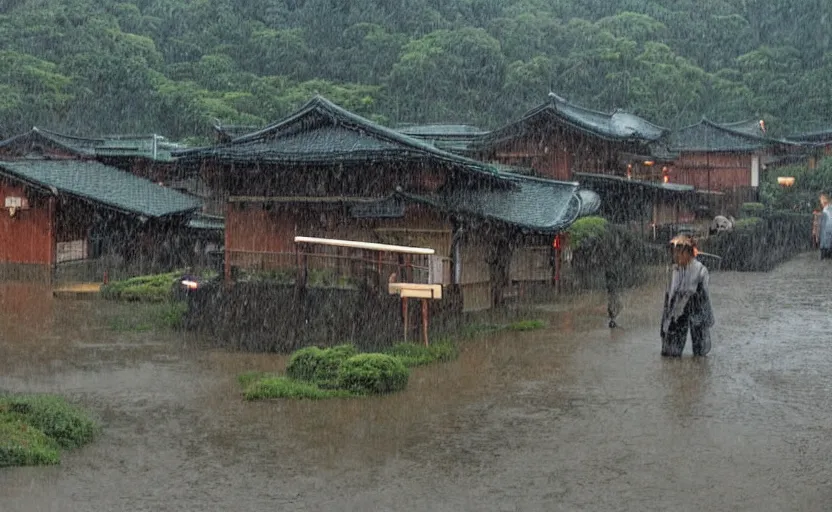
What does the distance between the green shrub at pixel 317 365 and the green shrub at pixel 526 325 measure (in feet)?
19.2

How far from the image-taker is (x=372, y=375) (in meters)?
13.8

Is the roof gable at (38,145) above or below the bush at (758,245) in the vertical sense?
above

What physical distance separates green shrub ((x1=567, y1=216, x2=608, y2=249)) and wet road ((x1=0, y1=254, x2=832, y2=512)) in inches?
374

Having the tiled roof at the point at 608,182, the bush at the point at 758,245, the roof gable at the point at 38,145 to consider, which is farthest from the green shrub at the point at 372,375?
the roof gable at the point at 38,145

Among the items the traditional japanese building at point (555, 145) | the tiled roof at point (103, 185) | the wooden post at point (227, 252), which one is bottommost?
the wooden post at point (227, 252)

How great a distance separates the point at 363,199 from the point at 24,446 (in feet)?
40.2

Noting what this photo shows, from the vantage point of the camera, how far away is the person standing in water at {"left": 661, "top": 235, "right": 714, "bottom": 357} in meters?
15.7

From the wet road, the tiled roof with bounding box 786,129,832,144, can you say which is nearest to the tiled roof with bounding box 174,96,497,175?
the wet road

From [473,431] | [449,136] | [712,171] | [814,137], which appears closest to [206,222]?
[449,136]

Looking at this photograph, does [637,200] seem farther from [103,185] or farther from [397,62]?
[397,62]

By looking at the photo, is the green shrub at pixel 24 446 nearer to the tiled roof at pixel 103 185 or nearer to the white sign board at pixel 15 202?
the tiled roof at pixel 103 185

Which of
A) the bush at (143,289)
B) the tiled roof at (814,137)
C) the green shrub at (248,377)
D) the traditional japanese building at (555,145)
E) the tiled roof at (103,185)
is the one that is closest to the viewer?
the green shrub at (248,377)

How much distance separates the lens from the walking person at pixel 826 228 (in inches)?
1118

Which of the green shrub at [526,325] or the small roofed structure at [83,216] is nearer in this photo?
the green shrub at [526,325]
